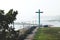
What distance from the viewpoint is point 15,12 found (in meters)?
14.4

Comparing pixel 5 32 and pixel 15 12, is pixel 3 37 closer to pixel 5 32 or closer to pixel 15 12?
pixel 5 32

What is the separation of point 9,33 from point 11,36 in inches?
7.5

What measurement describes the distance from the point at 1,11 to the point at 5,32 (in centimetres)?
110

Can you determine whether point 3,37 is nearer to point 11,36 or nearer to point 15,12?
point 11,36

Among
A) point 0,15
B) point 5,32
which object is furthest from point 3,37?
point 0,15

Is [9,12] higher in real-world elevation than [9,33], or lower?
higher

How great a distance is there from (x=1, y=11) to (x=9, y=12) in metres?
0.47

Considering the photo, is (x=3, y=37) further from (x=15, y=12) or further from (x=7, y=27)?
(x=15, y=12)

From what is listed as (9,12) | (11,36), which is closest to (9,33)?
(11,36)

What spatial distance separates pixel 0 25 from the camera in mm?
14211

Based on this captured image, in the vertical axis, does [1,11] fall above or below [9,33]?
above

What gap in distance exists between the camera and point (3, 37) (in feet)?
46.6

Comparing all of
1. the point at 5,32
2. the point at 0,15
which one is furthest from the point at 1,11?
the point at 5,32

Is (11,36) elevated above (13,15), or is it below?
below
